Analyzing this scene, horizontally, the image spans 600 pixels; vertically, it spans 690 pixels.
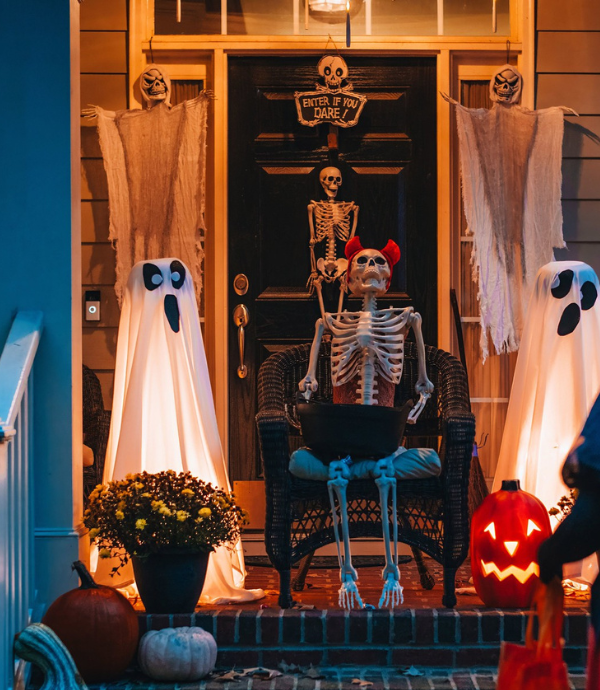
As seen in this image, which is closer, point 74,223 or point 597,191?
point 74,223

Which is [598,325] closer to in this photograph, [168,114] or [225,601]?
[225,601]

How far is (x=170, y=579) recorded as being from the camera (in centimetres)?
364

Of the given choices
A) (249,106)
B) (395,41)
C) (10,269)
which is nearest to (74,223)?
(10,269)

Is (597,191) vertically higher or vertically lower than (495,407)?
higher

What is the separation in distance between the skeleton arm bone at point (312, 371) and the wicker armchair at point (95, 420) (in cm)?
120

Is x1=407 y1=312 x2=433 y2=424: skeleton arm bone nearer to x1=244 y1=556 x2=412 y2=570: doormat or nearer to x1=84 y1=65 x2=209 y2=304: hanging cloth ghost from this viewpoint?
x1=244 y1=556 x2=412 y2=570: doormat

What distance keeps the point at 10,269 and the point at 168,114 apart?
1.83 meters

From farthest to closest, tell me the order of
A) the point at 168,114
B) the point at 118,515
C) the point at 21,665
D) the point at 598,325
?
1. the point at 168,114
2. the point at 598,325
3. the point at 118,515
4. the point at 21,665

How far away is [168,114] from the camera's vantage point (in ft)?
17.5

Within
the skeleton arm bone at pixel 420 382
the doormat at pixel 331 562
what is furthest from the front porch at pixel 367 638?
the doormat at pixel 331 562

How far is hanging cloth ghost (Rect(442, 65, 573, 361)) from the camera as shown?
17.1 ft

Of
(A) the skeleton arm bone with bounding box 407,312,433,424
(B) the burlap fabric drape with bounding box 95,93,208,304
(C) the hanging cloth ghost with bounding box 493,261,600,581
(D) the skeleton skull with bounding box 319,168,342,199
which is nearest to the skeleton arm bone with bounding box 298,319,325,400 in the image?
(A) the skeleton arm bone with bounding box 407,312,433,424

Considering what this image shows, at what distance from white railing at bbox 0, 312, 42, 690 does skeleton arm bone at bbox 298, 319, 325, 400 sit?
108cm

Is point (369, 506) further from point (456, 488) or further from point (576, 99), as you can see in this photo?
point (576, 99)
